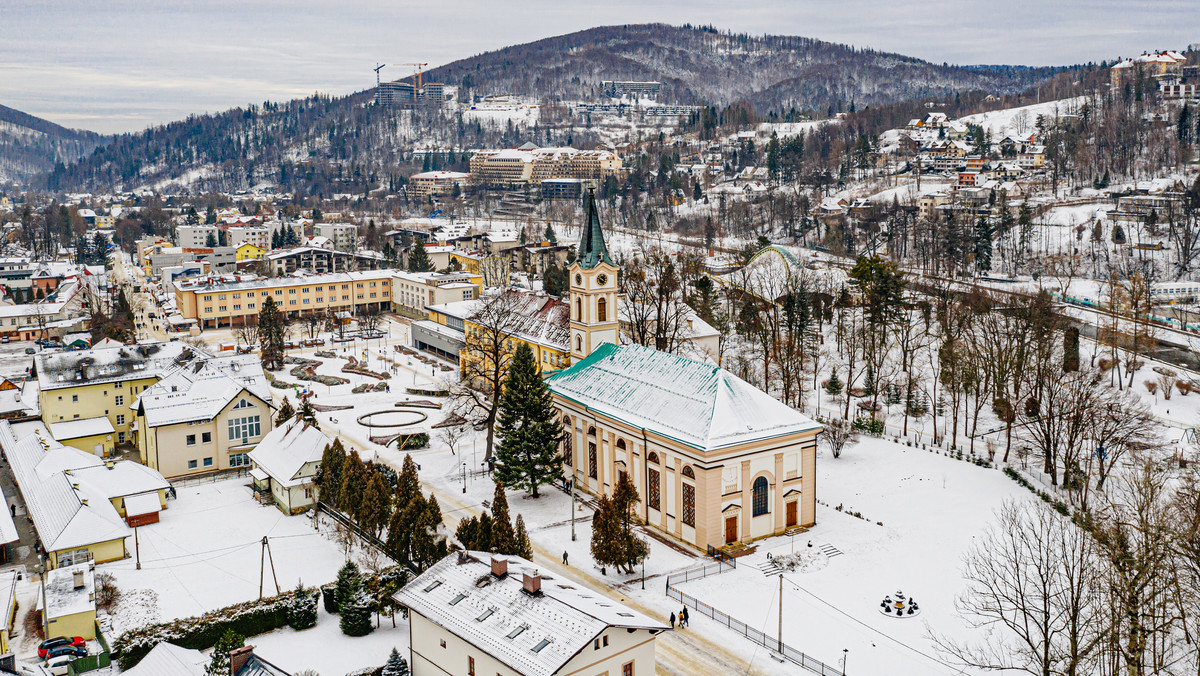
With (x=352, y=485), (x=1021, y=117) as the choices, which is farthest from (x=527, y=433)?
(x=1021, y=117)

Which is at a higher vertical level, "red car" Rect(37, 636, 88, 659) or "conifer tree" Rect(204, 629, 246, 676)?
"conifer tree" Rect(204, 629, 246, 676)

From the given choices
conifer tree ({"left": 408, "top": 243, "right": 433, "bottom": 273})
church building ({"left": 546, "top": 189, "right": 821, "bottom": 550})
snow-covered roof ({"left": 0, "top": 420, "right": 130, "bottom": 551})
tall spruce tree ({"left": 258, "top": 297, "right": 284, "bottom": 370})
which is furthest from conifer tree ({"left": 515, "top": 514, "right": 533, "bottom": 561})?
conifer tree ({"left": 408, "top": 243, "right": 433, "bottom": 273})

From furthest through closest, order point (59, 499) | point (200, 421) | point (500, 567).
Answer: point (200, 421) < point (59, 499) < point (500, 567)

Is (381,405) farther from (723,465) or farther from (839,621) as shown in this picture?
(839,621)

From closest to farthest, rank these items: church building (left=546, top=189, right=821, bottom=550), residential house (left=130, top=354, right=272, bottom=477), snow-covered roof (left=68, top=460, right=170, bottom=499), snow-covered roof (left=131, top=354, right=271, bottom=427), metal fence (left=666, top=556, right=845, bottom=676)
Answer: metal fence (left=666, top=556, right=845, bottom=676) < church building (left=546, top=189, right=821, bottom=550) < snow-covered roof (left=68, top=460, right=170, bottom=499) < residential house (left=130, top=354, right=272, bottom=477) < snow-covered roof (left=131, top=354, right=271, bottom=427)

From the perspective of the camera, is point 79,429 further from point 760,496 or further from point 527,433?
point 760,496

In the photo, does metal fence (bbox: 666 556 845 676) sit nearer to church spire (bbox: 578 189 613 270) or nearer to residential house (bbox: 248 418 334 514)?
residential house (bbox: 248 418 334 514)

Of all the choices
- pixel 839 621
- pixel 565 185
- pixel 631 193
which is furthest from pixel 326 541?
pixel 565 185
